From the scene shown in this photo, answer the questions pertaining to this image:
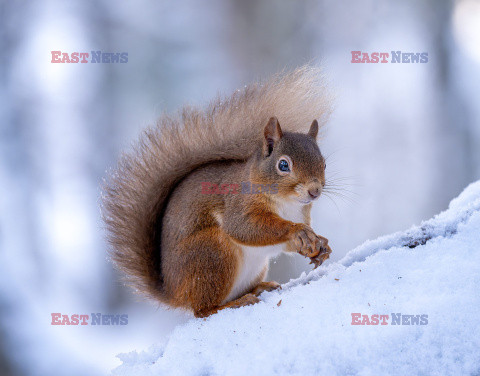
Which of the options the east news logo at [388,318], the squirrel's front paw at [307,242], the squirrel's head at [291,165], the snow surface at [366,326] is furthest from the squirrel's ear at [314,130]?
the east news logo at [388,318]

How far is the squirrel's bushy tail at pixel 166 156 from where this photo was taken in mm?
1747

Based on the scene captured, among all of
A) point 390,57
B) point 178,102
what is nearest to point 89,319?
point 178,102

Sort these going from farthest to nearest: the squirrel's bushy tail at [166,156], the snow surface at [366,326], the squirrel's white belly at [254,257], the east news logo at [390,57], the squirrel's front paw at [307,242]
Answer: the east news logo at [390,57] < the squirrel's bushy tail at [166,156] < the squirrel's white belly at [254,257] < the squirrel's front paw at [307,242] < the snow surface at [366,326]

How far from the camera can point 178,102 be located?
3443mm

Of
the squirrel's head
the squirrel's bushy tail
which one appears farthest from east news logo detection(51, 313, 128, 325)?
the squirrel's head

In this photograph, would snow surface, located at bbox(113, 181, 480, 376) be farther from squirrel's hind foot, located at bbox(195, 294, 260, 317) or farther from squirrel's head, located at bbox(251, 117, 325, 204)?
squirrel's head, located at bbox(251, 117, 325, 204)

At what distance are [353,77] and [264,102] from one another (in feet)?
7.87

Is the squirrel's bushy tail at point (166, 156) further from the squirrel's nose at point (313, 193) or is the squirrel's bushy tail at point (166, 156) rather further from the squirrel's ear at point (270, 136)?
the squirrel's nose at point (313, 193)

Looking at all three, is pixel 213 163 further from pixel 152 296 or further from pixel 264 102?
pixel 152 296

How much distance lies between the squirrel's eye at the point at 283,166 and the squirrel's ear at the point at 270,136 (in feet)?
0.23

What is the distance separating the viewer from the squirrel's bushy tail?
1747mm

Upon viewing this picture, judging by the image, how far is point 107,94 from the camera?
3836mm

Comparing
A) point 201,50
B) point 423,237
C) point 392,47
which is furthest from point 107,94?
point 423,237

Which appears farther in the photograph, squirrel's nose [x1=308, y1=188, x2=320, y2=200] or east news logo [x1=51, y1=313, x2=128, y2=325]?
east news logo [x1=51, y1=313, x2=128, y2=325]
